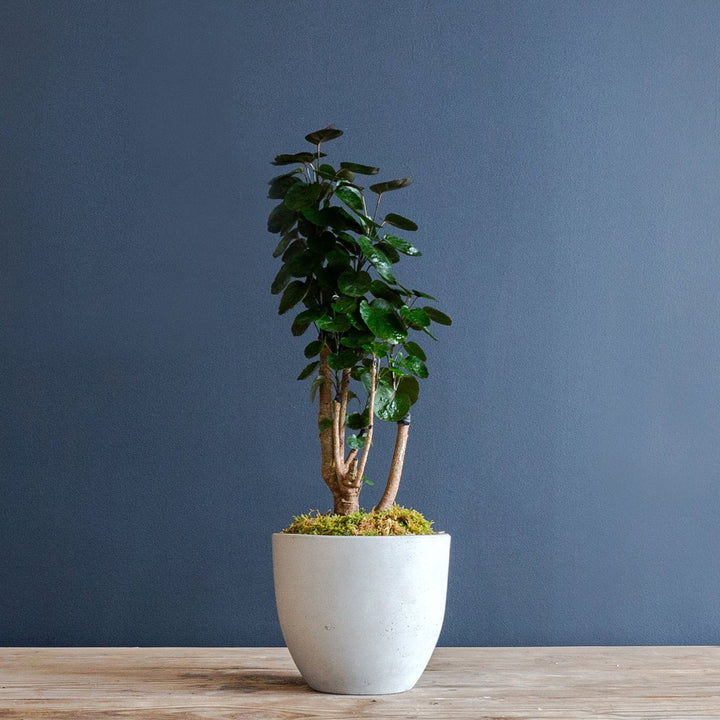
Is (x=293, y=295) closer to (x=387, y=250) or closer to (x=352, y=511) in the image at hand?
(x=387, y=250)

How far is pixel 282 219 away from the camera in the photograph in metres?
1.32

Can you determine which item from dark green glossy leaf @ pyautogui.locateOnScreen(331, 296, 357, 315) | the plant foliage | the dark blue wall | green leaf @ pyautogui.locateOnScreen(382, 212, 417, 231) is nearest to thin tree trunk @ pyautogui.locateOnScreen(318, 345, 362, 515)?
the plant foliage

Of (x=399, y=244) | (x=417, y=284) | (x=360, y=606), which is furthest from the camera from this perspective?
(x=417, y=284)

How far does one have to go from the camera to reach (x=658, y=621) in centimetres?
176

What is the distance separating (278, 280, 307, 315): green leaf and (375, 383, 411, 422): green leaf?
0.18m

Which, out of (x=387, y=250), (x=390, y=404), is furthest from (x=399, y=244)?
(x=390, y=404)

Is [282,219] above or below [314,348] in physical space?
above

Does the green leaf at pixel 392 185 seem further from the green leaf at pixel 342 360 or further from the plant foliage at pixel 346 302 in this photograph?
the green leaf at pixel 342 360

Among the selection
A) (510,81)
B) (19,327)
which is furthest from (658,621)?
(19,327)

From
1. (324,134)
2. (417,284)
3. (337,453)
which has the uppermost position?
(324,134)

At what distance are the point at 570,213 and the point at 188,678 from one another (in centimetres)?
121

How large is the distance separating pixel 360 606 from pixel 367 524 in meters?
0.12

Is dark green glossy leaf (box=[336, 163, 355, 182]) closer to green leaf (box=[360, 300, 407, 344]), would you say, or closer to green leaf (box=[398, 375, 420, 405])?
green leaf (box=[360, 300, 407, 344])

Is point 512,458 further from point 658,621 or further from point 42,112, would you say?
point 42,112
